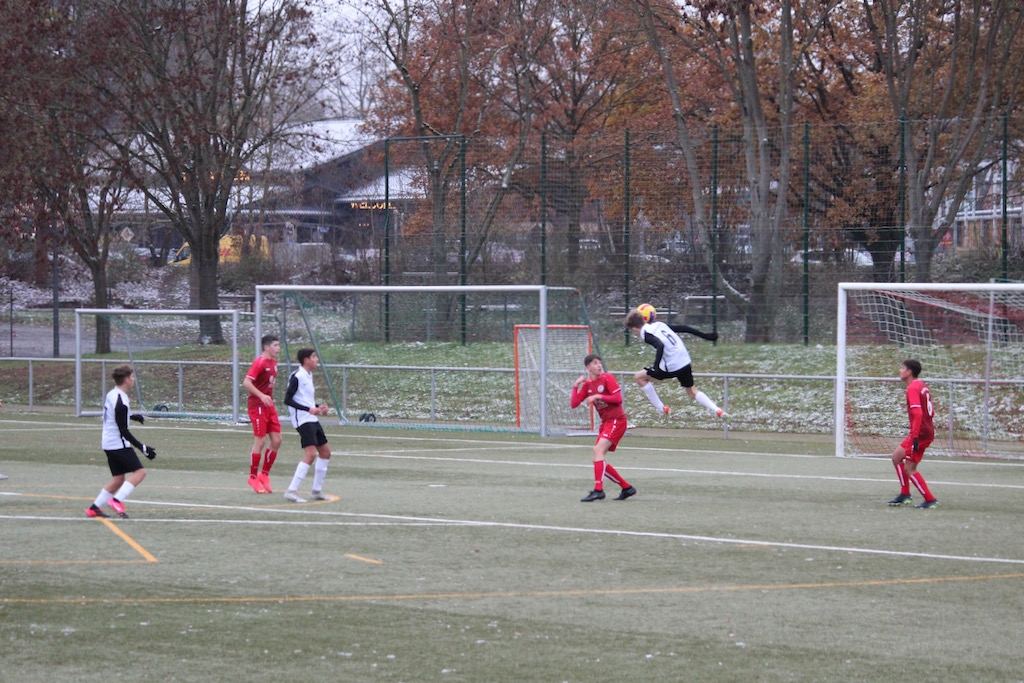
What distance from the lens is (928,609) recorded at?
8.70 meters

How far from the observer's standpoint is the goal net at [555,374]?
22.3 metres

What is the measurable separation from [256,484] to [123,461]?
96.4 inches

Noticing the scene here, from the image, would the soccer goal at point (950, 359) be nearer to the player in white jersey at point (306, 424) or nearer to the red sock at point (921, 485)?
the red sock at point (921, 485)

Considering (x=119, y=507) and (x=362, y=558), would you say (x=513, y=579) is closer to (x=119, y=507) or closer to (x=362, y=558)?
(x=362, y=558)

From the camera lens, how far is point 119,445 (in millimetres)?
11906

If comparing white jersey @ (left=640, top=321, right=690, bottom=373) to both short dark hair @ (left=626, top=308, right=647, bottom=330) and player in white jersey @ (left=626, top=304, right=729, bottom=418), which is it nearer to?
player in white jersey @ (left=626, top=304, right=729, bottom=418)

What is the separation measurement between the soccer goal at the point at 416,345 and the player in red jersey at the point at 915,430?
10006mm

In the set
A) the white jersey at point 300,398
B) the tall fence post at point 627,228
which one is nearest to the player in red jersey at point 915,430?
the white jersey at point 300,398

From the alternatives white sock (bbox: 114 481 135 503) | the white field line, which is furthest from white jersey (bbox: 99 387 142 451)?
the white field line

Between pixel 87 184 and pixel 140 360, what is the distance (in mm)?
7810

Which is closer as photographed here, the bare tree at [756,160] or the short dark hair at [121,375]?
the short dark hair at [121,375]

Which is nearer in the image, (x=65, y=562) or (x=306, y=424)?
(x=65, y=562)

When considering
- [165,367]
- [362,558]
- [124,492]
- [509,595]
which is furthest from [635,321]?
[165,367]

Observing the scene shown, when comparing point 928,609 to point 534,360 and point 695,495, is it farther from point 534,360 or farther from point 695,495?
point 534,360
